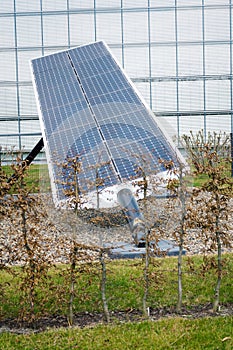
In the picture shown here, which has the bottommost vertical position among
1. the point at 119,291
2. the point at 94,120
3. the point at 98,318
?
the point at 98,318

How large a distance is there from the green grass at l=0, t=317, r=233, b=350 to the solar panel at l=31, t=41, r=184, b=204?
1796 millimetres

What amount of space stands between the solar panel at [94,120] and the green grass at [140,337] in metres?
1.80

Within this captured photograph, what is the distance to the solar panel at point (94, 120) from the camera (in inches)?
341

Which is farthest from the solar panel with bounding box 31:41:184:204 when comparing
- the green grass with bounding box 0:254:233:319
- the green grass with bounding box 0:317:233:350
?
the green grass with bounding box 0:317:233:350

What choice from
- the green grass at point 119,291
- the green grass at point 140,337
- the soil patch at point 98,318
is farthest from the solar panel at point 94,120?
the green grass at point 140,337

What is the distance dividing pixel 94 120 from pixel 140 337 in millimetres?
4771

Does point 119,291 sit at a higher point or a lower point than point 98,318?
higher

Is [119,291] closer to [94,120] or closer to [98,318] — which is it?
[98,318]

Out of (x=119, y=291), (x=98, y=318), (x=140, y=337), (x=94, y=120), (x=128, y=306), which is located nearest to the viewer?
(x=140, y=337)

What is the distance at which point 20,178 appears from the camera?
6945mm

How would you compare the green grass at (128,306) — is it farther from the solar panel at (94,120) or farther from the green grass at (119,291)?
the solar panel at (94,120)

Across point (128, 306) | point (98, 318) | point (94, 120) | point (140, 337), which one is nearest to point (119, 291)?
point (128, 306)

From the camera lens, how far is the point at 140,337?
6234 millimetres

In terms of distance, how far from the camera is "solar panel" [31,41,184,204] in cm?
866
